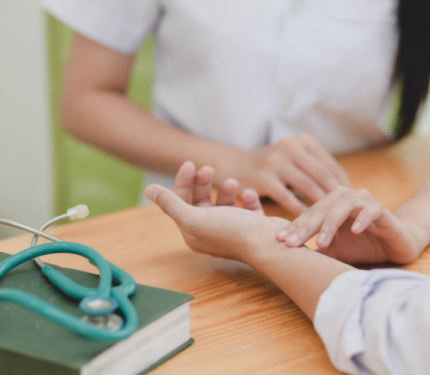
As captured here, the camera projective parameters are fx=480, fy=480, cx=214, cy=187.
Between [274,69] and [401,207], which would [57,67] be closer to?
[274,69]

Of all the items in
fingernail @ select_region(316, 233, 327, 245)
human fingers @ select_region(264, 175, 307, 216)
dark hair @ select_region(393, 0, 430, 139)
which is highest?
dark hair @ select_region(393, 0, 430, 139)

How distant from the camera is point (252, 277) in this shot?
0.46 metres

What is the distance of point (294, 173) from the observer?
0.64 meters

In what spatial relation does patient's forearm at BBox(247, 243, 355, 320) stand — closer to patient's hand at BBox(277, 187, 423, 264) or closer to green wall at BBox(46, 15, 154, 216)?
patient's hand at BBox(277, 187, 423, 264)

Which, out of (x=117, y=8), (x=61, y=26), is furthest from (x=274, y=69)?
(x=61, y=26)

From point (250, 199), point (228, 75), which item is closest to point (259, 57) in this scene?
point (228, 75)

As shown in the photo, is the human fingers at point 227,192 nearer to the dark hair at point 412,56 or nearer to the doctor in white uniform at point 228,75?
the doctor in white uniform at point 228,75

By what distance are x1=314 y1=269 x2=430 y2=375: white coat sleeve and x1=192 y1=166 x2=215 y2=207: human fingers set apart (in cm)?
22

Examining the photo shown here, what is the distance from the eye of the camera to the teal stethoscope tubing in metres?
0.26

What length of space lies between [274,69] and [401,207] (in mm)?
335

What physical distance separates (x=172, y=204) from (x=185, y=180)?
8 cm

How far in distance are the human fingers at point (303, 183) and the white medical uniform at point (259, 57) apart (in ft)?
0.67

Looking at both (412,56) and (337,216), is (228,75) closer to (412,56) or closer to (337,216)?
(412,56)

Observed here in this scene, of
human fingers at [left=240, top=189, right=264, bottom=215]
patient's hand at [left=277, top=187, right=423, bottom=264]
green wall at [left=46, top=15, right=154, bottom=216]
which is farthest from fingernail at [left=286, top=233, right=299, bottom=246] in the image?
green wall at [left=46, top=15, right=154, bottom=216]
